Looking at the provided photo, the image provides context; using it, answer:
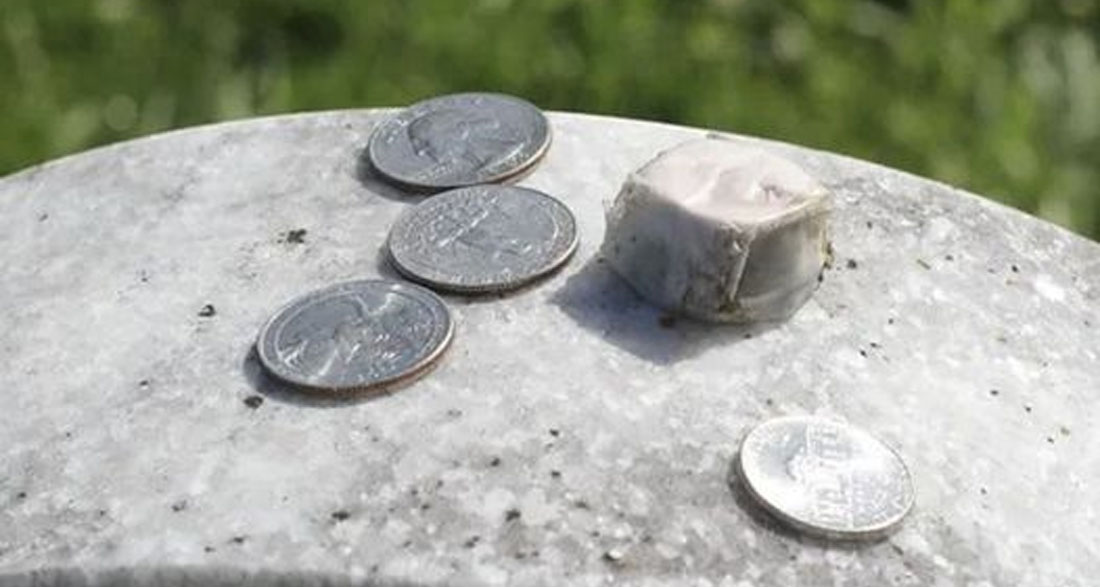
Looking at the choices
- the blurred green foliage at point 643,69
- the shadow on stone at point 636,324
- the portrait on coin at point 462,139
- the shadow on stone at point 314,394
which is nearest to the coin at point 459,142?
the portrait on coin at point 462,139

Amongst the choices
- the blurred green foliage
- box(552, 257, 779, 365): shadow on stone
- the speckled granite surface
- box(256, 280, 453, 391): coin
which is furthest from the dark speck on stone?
the blurred green foliage

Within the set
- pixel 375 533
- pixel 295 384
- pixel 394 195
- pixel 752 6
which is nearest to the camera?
pixel 375 533

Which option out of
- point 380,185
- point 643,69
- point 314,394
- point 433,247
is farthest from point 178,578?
point 643,69

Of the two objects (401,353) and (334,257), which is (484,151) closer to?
(334,257)

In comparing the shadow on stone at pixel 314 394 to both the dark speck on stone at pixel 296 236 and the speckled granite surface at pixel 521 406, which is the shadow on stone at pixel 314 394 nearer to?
the speckled granite surface at pixel 521 406

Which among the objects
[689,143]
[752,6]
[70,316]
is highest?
[689,143]

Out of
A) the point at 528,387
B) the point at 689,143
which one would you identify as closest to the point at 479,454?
the point at 528,387
